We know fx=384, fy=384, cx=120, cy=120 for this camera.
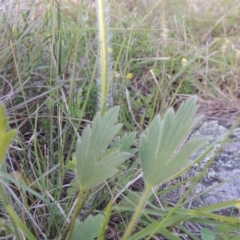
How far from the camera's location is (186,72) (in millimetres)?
1609

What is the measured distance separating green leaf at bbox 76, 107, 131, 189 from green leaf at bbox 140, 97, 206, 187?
0.12ft

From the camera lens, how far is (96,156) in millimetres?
604

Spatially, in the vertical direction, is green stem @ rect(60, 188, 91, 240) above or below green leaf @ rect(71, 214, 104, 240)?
above

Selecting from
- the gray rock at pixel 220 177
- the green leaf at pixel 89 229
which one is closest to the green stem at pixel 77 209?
the green leaf at pixel 89 229

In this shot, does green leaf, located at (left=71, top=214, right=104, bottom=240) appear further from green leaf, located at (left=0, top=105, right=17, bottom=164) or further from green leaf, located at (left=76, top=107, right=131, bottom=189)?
green leaf, located at (left=0, top=105, right=17, bottom=164)

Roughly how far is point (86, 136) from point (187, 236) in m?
0.41

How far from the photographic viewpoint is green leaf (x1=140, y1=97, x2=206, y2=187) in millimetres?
564

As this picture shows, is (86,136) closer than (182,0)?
Yes

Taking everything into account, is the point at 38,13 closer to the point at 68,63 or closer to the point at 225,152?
the point at 68,63

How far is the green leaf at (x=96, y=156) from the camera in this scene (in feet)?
1.97

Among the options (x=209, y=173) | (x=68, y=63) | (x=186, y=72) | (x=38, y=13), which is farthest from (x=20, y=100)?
(x=186, y=72)

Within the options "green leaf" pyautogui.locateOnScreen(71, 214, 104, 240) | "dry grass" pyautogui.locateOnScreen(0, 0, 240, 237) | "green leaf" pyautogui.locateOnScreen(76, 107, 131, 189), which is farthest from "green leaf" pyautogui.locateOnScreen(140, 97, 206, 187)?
"dry grass" pyautogui.locateOnScreen(0, 0, 240, 237)

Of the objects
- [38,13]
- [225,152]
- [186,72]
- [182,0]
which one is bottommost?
[225,152]

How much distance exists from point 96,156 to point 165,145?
0.11m
